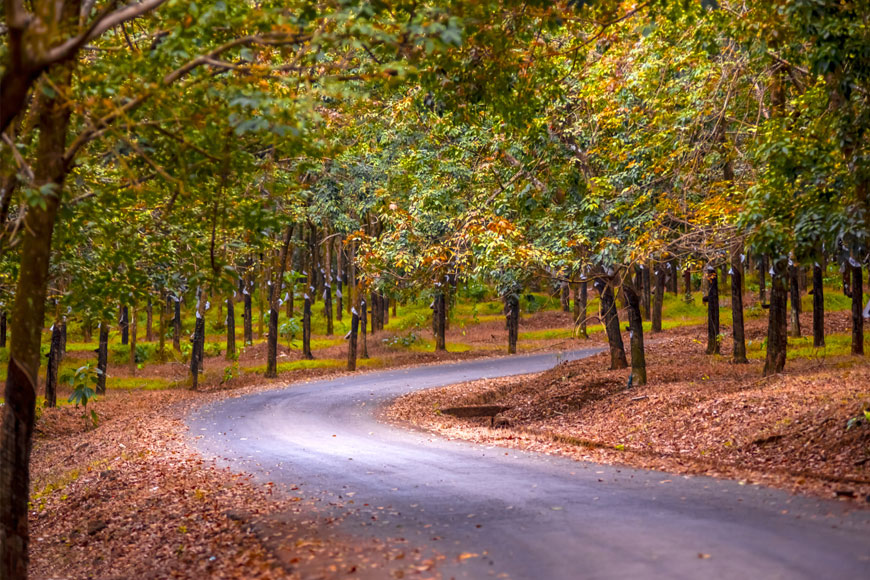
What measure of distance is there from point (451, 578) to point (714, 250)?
1194cm

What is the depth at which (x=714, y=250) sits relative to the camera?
16.5 metres

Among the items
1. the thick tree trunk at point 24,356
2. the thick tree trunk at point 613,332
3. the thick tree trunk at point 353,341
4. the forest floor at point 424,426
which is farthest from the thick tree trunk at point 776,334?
the thick tree trunk at point 353,341

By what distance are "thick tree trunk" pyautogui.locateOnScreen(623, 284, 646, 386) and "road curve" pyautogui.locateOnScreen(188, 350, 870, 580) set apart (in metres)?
6.44

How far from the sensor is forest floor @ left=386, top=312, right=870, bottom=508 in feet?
36.8

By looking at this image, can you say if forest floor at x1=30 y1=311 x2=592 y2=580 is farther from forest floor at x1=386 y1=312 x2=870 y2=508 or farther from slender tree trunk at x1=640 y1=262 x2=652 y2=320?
slender tree trunk at x1=640 y1=262 x2=652 y2=320

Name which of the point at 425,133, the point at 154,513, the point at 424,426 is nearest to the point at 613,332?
the point at 424,426

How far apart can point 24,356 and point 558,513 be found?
21.0 ft

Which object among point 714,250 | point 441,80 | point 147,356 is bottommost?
point 147,356

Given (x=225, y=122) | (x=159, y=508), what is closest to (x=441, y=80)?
(x=225, y=122)

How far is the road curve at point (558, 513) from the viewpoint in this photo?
6.77 m

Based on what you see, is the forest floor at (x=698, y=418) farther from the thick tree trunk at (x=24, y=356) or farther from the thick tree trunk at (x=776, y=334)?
the thick tree trunk at (x=24, y=356)

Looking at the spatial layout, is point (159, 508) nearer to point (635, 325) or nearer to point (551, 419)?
point (551, 419)

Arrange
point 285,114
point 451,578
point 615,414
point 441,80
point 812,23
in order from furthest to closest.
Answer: point 615,414, point 441,80, point 812,23, point 285,114, point 451,578

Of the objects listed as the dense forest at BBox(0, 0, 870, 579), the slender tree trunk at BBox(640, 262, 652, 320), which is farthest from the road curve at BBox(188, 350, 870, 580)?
the slender tree trunk at BBox(640, 262, 652, 320)
